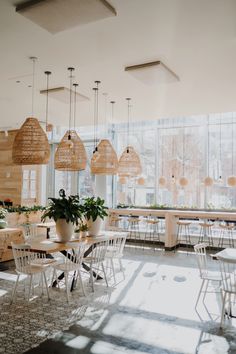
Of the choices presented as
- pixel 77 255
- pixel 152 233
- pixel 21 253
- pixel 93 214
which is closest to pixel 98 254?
pixel 77 255

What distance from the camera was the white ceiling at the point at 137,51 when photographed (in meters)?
3.76

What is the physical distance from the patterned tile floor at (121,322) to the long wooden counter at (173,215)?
3568 mm

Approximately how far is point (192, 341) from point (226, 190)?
773 centimetres

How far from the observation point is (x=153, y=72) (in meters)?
5.43

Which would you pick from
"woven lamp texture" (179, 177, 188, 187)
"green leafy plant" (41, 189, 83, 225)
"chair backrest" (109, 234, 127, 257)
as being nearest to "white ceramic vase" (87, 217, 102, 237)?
"chair backrest" (109, 234, 127, 257)

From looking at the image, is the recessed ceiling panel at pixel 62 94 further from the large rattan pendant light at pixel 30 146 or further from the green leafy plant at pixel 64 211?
the green leafy plant at pixel 64 211

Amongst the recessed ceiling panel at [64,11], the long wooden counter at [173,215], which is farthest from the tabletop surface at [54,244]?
the long wooden counter at [173,215]

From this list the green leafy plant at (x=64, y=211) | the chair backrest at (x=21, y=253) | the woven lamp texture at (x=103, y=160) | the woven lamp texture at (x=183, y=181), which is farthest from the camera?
the woven lamp texture at (x=183, y=181)

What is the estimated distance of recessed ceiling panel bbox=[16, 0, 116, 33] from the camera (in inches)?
135

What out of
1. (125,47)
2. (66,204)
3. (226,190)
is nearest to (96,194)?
(226,190)

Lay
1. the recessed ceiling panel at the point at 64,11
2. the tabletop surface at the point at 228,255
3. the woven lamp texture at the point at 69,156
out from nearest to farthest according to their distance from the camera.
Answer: the recessed ceiling panel at the point at 64,11, the tabletop surface at the point at 228,255, the woven lamp texture at the point at 69,156

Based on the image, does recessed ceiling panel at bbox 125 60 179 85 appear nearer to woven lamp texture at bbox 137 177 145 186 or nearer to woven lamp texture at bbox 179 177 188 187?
woven lamp texture at bbox 179 177 188 187

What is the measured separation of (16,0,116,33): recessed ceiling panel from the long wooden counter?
24.0 ft

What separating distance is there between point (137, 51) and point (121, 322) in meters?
3.60
